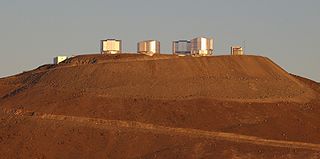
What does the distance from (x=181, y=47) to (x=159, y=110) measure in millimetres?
40139

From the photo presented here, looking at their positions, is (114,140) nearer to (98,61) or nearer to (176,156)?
(176,156)

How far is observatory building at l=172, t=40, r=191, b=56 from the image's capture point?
12125 centimetres

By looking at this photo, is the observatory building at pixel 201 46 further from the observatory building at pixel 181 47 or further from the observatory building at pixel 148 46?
the observatory building at pixel 148 46

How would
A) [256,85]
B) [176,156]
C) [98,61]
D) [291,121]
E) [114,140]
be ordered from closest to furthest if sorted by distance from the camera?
[176,156], [114,140], [291,121], [256,85], [98,61]

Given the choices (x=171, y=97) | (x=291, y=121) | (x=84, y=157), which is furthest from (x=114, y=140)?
(x=291, y=121)

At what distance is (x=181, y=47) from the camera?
4828 inches

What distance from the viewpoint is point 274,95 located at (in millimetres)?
91812

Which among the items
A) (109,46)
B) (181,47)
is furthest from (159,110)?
(181,47)

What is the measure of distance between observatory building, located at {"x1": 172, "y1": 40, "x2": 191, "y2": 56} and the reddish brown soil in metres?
17.8

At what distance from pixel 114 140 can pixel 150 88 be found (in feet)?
55.6

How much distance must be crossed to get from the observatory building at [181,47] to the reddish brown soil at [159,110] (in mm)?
17774

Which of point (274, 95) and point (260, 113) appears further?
point (274, 95)

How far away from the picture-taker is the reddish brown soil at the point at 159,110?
238 ft

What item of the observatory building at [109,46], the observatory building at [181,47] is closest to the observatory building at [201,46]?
the observatory building at [181,47]
